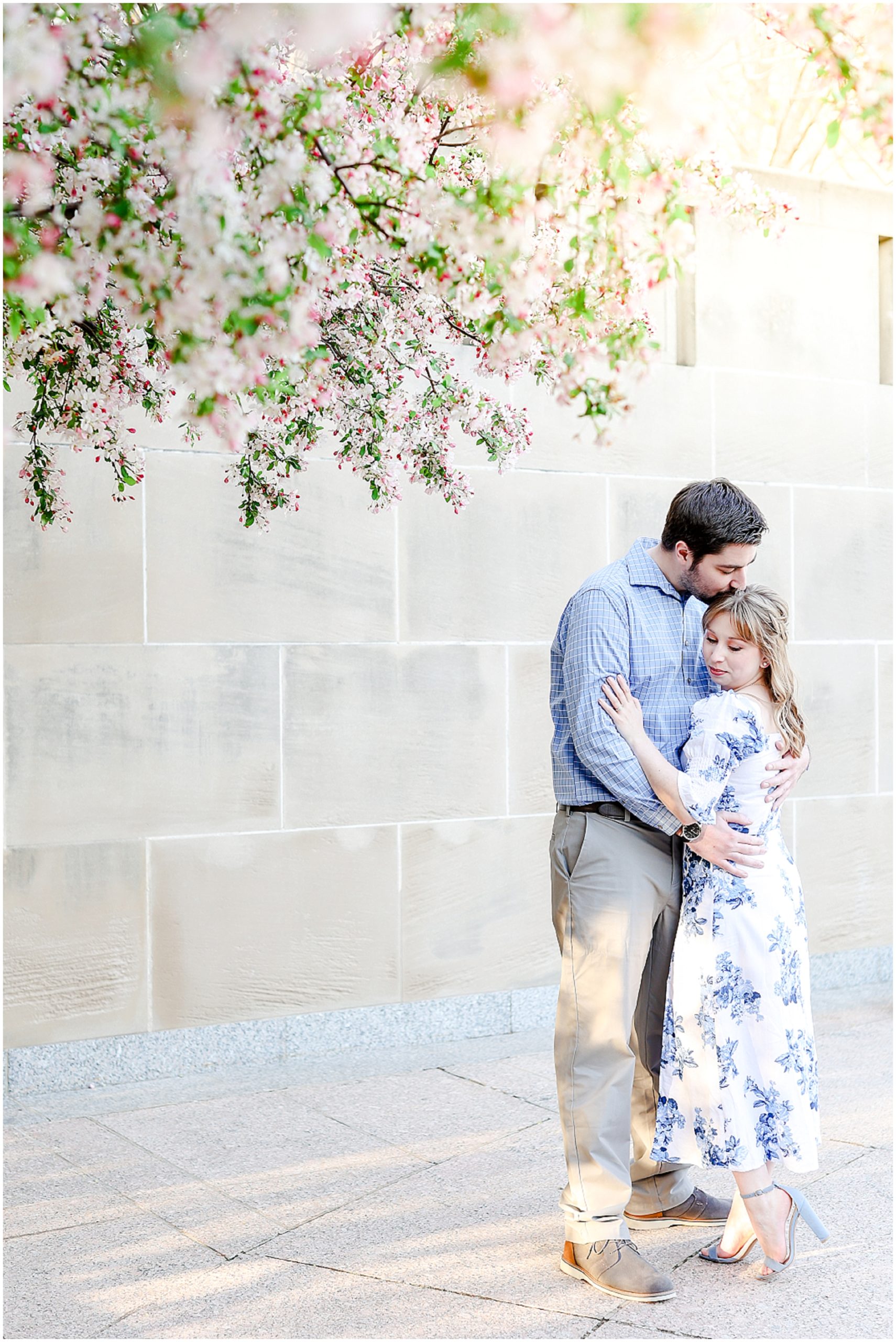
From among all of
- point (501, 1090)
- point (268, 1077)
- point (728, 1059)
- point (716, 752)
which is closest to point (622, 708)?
point (716, 752)

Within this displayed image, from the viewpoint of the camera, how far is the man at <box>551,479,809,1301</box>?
3.21 metres

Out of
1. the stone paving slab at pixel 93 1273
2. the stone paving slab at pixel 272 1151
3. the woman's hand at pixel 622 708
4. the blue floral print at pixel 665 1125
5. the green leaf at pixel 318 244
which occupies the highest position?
the green leaf at pixel 318 244

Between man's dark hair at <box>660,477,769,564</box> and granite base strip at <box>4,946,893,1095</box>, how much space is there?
3086 mm

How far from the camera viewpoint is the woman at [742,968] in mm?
3230

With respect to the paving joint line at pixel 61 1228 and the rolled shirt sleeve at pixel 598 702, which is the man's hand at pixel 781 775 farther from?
the paving joint line at pixel 61 1228

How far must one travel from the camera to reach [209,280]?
5.59 ft

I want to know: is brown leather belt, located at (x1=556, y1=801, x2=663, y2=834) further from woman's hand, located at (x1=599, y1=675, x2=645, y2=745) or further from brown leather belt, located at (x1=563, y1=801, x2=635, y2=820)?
woman's hand, located at (x1=599, y1=675, x2=645, y2=745)

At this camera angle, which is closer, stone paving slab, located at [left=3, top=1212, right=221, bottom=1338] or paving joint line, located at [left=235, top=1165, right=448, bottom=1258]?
stone paving slab, located at [left=3, top=1212, right=221, bottom=1338]

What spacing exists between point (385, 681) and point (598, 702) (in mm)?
2477

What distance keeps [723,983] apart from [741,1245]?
0.73 metres

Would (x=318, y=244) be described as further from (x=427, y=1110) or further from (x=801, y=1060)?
(x=427, y=1110)

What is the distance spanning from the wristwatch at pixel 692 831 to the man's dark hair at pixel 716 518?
2.30ft

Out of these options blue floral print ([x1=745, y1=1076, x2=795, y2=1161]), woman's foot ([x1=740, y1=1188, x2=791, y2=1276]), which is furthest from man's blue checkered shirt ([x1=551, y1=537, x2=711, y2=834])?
woman's foot ([x1=740, y1=1188, x2=791, y2=1276])

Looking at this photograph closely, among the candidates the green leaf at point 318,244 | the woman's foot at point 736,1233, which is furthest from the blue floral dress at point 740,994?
the green leaf at point 318,244
